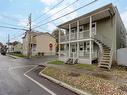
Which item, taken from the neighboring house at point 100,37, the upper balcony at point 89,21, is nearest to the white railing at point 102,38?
the neighboring house at point 100,37

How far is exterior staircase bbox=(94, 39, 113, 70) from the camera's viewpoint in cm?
1578

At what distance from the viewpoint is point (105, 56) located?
17.2 metres

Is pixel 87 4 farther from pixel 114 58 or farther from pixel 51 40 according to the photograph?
pixel 51 40

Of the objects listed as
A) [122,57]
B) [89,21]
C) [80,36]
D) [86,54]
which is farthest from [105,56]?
[89,21]

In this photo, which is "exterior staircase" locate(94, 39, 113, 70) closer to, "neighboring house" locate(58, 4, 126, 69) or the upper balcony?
"neighboring house" locate(58, 4, 126, 69)

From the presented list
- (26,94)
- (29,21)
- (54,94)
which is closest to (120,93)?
(54,94)

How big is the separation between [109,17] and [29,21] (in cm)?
2265

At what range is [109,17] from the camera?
1923 centimetres

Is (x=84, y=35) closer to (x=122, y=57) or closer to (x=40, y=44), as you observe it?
(x=122, y=57)

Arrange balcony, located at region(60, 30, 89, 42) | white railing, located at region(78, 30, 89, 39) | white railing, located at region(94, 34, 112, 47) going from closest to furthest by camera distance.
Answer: white railing, located at region(94, 34, 112, 47), white railing, located at region(78, 30, 89, 39), balcony, located at region(60, 30, 89, 42)

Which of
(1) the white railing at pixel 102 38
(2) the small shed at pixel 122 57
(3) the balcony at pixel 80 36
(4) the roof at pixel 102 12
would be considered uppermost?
(4) the roof at pixel 102 12

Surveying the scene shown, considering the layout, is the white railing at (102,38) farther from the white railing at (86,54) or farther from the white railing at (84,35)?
the white railing at (86,54)

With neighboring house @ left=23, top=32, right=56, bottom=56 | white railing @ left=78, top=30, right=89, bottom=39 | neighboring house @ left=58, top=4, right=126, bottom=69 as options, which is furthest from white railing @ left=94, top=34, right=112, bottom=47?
neighboring house @ left=23, top=32, right=56, bottom=56

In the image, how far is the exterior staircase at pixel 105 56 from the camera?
15.8 m
